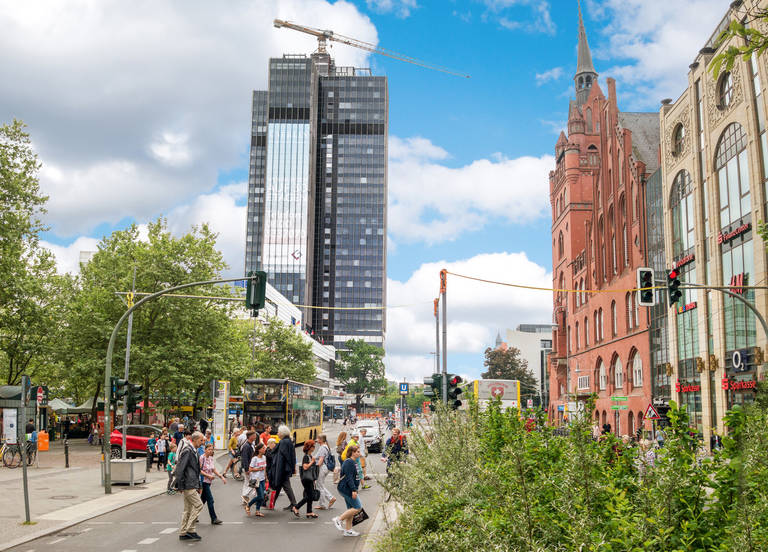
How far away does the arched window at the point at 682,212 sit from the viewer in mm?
38875

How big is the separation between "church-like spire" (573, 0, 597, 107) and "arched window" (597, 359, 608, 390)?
37414 mm

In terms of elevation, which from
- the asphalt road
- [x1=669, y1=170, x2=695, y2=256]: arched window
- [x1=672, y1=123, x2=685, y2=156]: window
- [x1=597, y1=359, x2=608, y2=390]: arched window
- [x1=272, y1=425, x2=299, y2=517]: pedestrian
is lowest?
the asphalt road

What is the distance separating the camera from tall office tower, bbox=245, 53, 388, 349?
170m

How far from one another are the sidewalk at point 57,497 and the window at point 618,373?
37.8 m

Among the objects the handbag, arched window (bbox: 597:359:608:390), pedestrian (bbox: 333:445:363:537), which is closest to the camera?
pedestrian (bbox: 333:445:363:537)

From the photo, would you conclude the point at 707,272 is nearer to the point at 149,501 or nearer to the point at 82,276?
the point at 149,501

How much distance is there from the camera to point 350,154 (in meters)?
181

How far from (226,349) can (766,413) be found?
41090 millimetres

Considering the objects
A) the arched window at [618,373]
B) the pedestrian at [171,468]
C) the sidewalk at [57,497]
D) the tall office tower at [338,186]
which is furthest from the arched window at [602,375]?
the tall office tower at [338,186]

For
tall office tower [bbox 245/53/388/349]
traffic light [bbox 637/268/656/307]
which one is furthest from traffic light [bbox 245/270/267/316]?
tall office tower [bbox 245/53/388/349]

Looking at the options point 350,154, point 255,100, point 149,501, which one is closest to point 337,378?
point 350,154

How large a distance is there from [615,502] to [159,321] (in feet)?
128

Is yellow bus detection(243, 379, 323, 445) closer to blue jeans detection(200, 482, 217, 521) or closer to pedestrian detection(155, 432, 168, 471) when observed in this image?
pedestrian detection(155, 432, 168, 471)

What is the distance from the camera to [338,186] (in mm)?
180125
